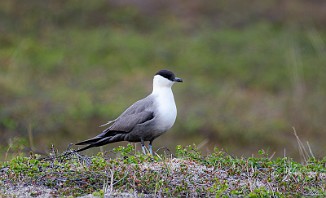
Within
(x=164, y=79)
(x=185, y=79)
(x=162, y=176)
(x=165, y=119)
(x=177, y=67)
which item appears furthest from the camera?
(x=177, y=67)

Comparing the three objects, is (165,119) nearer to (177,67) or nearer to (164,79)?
(164,79)

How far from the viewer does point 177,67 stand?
17203mm

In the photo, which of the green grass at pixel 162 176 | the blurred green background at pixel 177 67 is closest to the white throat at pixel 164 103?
the green grass at pixel 162 176

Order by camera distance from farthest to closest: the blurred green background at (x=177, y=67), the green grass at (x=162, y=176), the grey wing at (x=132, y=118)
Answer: the blurred green background at (x=177, y=67)
the grey wing at (x=132, y=118)
the green grass at (x=162, y=176)

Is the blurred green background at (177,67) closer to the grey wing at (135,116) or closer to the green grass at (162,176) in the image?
the grey wing at (135,116)

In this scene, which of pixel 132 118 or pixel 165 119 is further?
pixel 132 118

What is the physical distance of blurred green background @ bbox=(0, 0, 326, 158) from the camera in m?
13.7

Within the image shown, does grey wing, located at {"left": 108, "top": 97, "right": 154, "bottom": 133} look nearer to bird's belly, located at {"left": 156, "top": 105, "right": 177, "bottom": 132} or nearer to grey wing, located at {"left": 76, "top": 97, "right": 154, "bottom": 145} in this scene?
grey wing, located at {"left": 76, "top": 97, "right": 154, "bottom": 145}

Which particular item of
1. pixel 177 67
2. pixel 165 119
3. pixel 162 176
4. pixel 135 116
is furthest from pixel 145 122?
pixel 177 67

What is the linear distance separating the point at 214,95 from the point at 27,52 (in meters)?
4.95

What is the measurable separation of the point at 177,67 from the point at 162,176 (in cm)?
1088

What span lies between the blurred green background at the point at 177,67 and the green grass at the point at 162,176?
458cm

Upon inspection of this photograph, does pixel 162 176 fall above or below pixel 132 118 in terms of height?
below

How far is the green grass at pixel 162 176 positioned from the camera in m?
6.19
